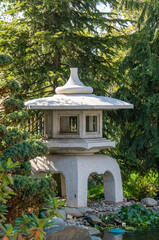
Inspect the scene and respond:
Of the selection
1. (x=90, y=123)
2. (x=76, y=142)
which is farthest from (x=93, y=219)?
(x=90, y=123)

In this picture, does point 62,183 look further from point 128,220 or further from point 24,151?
point 24,151

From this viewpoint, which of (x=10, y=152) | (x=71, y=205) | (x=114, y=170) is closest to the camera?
(x=10, y=152)

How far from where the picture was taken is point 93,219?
21.6 ft

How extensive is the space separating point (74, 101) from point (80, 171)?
123cm

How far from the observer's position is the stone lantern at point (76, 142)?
688 cm

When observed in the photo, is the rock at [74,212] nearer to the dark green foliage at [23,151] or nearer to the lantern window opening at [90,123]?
the lantern window opening at [90,123]

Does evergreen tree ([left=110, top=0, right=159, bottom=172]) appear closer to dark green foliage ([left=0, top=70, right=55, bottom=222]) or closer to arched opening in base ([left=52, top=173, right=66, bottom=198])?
arched opening in base ([left=52, top=173, right=66, bottom=198])

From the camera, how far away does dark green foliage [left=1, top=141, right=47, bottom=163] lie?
458 centimetres

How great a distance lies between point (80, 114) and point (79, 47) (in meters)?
2.11

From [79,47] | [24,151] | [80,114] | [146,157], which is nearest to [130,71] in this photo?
[79,47]

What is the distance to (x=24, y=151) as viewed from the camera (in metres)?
4.65

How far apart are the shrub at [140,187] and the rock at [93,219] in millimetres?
1920

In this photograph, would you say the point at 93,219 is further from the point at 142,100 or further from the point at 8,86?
the point at 142,100

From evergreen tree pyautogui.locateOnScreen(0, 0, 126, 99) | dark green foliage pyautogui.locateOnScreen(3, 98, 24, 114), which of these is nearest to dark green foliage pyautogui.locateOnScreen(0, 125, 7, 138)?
dark green foliage pyautogui.locateOnScreen(3, 98, 24, 114)
